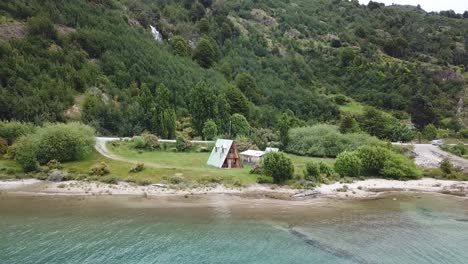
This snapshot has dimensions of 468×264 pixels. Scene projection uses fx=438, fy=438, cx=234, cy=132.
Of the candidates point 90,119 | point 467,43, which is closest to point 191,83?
point 90,119

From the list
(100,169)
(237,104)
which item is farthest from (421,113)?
(100,169)

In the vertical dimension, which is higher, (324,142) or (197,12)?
(197,12)

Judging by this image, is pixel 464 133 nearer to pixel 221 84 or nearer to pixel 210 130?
pixel 221 84

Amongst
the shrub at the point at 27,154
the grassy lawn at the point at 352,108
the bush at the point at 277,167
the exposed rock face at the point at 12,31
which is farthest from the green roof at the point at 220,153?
the grassy lawn at the point at 352,108

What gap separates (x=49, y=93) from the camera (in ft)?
284

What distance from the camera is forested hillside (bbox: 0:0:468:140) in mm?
87812

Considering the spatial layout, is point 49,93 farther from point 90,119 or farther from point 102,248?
point 102,248

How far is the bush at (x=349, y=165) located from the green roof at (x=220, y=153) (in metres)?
17.4

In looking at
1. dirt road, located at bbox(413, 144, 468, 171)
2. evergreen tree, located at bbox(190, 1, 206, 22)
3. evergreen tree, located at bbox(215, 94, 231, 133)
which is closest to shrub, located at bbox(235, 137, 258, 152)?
evergreen tree, located at bbox(215, 94, 231, 133)

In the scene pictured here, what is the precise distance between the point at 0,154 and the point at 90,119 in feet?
70.0

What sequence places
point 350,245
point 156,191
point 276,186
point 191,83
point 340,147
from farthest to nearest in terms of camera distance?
1. point 191,83
2. point 340,147
3. point 276,186
4. point 156,191
5. point 350,245

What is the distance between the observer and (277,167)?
61062 mm

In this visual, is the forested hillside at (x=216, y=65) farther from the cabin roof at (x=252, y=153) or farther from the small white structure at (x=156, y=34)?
the cabin roof at (x=252, y=153)

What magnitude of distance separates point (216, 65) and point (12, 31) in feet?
187
